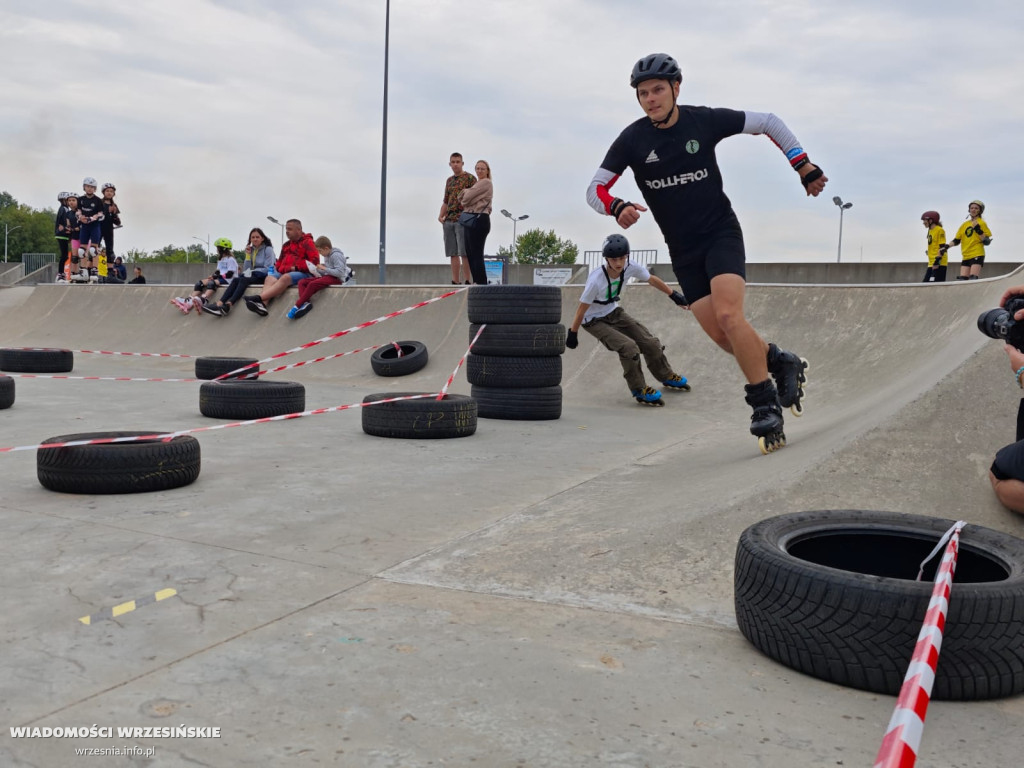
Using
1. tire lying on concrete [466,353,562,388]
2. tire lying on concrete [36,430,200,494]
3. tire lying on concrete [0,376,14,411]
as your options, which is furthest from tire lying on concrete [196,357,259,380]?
tire lying on concrete [36,430,200,494]

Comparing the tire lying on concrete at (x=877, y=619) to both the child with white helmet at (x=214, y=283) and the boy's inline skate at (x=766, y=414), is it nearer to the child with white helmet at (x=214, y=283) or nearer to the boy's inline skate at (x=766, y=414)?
the boy's inline skate at (x=766, y=414)

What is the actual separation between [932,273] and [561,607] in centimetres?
1692

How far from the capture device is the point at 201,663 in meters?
A: 2.62

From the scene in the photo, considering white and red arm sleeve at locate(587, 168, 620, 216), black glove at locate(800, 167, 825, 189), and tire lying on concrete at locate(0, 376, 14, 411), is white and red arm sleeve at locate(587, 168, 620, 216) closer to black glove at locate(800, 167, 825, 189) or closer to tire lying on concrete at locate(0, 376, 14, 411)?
black glove at locate(800, 167, 825, 189)

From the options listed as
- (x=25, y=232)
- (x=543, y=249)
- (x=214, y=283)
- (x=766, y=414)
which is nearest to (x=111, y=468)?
(x=766, y=414)

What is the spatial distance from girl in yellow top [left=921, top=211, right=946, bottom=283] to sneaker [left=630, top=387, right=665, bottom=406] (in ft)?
32.0

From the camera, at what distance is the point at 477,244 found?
44.3ft

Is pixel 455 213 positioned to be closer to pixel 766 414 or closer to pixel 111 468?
pixel 766 414

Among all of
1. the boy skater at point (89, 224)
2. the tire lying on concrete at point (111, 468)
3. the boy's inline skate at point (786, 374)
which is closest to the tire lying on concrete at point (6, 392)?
the tire lying on concrete at point (111, 468)

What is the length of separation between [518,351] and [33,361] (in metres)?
8.46

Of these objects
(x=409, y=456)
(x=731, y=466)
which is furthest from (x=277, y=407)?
(x=731, y=466)

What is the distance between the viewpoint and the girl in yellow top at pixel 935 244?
55.4 feet

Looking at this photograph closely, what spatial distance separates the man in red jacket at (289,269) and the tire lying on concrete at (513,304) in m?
7.71

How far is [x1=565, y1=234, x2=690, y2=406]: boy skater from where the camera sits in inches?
379
